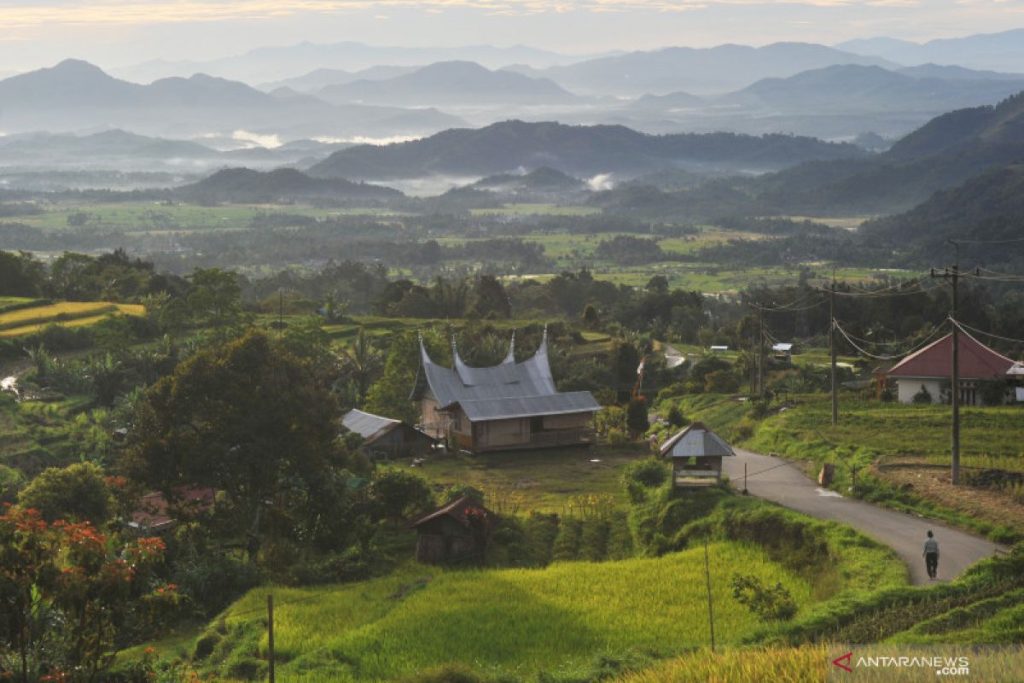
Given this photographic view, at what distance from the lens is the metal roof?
125ft

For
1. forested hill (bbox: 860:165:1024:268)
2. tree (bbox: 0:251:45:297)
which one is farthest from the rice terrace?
forested hill (bbox: 860:165:1024:268)

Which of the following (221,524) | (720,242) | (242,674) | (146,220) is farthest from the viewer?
(146,220)

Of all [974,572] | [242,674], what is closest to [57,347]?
[242,674]

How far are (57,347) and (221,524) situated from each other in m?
27.8

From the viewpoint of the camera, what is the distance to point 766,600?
754 inches

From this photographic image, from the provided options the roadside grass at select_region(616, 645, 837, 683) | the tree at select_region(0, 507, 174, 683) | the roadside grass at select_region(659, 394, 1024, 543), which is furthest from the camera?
the roadside grass at select_region(659, 394, 1024, 543)

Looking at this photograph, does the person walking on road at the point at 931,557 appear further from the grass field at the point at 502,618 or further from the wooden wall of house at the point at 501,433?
the wooden wall of house at the point at 501,433

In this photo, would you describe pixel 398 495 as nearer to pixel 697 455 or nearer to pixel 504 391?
pixel 697 455

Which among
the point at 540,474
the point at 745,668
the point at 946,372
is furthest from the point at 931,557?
the point at 946,372

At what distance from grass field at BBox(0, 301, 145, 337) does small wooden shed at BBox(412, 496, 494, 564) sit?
1264 inches

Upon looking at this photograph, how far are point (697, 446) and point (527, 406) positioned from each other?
11343mm

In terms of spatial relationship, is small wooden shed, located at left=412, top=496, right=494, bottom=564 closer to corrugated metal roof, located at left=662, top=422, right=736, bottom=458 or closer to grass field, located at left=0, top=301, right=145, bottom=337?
corrugated metal roof, located at left=662, top=422, right=736, bottom=458

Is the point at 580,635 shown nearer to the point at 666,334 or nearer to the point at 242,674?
the point at 242,674

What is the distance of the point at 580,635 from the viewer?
19000 millimetres
